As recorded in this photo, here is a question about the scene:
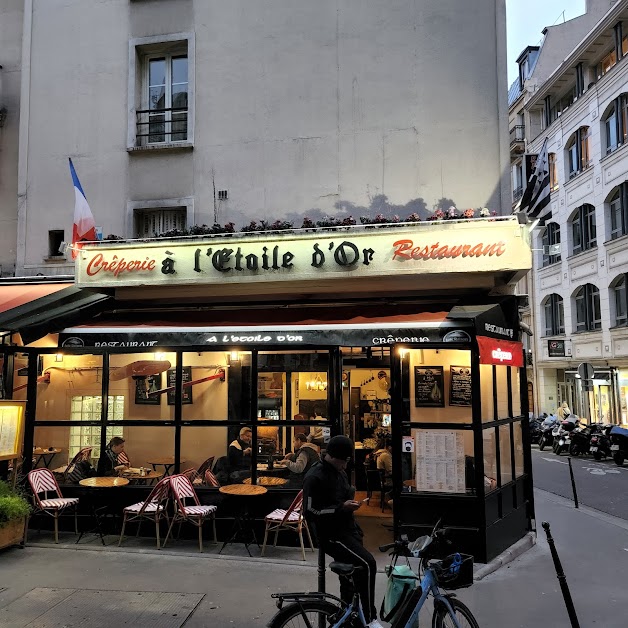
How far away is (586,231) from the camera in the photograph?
29562 millimetres

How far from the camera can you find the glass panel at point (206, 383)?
9.09 metres

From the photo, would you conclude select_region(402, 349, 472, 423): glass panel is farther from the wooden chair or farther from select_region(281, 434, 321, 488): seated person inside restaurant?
the wooden chair

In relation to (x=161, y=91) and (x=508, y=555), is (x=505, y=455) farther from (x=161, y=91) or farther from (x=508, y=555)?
(x=161, y=91)

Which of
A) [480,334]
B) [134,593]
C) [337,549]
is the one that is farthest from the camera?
[480,334]

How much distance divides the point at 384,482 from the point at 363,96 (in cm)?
686

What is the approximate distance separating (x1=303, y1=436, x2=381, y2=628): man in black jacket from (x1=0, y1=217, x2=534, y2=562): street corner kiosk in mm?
2954

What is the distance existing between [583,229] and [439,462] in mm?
25462

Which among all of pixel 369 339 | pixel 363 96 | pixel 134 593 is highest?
pixel 363 96

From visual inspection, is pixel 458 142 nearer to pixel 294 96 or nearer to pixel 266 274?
pixel 294 96

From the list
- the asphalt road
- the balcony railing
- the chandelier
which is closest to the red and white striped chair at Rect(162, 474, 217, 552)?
the chandelier

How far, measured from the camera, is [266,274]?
30.2ft

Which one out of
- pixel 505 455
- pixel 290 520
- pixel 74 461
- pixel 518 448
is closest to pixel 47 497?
pixel 74 461

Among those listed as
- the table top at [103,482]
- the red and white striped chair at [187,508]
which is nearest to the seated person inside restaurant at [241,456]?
the red and white striped chair at [187,508]

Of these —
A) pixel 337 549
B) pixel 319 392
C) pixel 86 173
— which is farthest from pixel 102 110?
pixel 337 549
